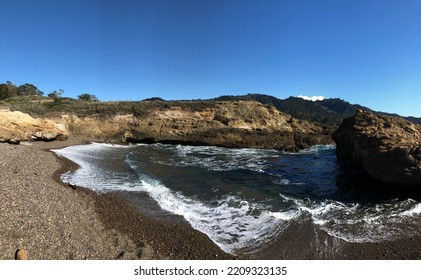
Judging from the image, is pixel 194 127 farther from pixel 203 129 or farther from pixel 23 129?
pixel 23 129

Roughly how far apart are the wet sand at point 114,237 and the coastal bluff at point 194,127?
27.7 metres

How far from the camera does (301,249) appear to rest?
876 centimetres

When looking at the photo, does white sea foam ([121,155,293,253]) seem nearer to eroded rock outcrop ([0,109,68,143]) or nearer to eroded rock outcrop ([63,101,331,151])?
eroded rock outcrop ([0,109,68,143])

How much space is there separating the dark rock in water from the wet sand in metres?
4.86

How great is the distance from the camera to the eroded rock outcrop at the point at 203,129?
40062mm

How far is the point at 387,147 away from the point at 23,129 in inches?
1141

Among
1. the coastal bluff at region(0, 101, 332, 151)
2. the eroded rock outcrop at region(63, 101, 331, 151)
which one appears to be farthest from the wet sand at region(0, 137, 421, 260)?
the eroded rock outcrop at region(63, 101, 331, 151)

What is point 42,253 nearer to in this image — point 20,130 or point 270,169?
point 270,169

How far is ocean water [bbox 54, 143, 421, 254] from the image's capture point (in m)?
10.0

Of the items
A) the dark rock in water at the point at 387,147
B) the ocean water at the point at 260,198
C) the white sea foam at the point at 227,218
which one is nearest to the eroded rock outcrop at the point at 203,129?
the ocean water at the point at 260,198

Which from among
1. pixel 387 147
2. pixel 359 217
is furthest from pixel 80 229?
pixel 387 147

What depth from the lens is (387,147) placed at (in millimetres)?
14734

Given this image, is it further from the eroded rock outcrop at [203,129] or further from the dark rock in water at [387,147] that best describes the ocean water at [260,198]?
the eroded rock outcrop at [203,129]

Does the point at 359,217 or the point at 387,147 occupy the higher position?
the point at 387,147
